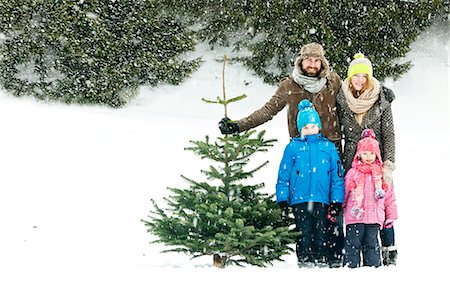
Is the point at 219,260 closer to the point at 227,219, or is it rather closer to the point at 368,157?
the point at 227,219

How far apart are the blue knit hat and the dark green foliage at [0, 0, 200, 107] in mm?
10236

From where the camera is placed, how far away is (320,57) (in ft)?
18.4

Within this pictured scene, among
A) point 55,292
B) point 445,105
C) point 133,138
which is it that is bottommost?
point 55,292

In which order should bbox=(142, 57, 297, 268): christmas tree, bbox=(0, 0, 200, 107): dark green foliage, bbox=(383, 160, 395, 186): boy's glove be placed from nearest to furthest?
bbox=(142, 57, 297, 268): christmas tree → bbox=(383, 160, 395, 186): boy's glove → bbox=(0, 0, 200, 107): dark green foliage

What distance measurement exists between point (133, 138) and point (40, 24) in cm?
474

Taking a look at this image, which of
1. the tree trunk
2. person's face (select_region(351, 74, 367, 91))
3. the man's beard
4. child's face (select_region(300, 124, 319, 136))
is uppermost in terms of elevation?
the man's beard

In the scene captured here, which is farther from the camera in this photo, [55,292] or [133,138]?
[133,138]

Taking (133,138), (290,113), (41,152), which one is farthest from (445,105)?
(290,113)

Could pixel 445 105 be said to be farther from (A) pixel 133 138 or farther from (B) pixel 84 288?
(B) pixel 84 288

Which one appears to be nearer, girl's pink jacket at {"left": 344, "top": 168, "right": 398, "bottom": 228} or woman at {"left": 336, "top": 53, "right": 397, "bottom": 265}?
girl's pink jacket at {"left": 344, "top": 168, "right": 398, "bottom": 228}

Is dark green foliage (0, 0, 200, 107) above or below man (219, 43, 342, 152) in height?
above

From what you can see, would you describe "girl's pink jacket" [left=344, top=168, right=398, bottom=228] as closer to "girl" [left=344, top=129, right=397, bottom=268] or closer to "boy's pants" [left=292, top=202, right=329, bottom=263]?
"girl" [left=344, top=129, right=397, bottom=268]

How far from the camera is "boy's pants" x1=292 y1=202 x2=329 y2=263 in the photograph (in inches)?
213

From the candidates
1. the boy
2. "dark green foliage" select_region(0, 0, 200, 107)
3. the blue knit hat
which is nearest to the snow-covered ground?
"dark green foliage" select_region(0, 0, 200, 107)
